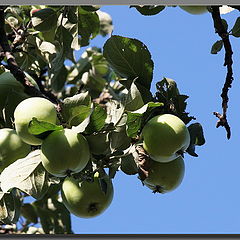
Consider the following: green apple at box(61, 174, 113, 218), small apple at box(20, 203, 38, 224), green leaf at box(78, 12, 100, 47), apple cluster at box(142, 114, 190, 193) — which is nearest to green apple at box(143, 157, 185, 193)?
apple cluster at box(142, 114, 190, 193)

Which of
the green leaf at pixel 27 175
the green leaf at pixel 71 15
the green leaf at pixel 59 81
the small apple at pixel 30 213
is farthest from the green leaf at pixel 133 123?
the small apple at pixel 30 213

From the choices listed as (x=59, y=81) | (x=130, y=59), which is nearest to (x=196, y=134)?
(x=130, y=59)

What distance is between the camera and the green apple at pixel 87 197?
1431 mm

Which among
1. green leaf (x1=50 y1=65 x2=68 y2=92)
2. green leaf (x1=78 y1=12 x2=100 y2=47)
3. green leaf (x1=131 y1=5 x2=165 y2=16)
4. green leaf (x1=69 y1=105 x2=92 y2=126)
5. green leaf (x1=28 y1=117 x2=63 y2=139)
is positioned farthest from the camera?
green leaf (x1=50 y1=65 x2=68 y2=92)

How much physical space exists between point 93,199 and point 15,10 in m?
1.15

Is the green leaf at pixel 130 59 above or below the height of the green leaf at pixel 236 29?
below

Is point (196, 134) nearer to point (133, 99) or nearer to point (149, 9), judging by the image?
point (133, 99)

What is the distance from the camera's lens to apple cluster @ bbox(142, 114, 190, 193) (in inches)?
52.1

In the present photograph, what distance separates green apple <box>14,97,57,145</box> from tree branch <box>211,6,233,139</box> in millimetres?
457

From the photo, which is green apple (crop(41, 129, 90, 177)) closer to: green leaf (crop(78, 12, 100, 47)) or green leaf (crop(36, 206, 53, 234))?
green leaf (crop(78, 12, 100, 47))

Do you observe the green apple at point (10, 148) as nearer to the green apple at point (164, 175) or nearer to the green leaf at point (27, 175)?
the green leaf at point (27, 175)

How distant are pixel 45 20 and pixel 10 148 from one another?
65 centimetres

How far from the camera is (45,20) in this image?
193 cm

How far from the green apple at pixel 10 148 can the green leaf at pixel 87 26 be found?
2.51ft
